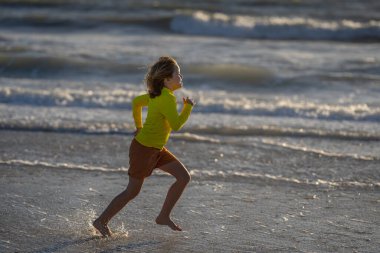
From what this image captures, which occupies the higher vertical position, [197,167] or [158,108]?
[158,108]

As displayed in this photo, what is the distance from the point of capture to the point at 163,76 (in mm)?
5410

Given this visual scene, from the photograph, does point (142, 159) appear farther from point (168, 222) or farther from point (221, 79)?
A: point (221, 79)

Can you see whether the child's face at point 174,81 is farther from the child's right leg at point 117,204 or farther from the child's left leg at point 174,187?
the child's right leg at point 117,204

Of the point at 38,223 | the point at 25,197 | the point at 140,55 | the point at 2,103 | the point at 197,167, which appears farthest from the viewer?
the point at 140,55

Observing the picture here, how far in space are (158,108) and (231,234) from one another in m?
0.99

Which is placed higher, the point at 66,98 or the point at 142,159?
the point at 142,159

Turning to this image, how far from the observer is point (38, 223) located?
230 inches

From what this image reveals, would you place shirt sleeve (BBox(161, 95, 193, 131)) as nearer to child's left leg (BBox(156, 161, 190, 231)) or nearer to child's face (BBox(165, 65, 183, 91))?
child's face (BBox(165, 65, 183, 91))

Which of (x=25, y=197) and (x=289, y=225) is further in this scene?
(x=25, y=197)

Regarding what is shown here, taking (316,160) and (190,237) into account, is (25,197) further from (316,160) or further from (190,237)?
(316,160)

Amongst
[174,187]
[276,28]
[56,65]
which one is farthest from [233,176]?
[276,28]

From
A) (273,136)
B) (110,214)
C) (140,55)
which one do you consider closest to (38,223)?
(110,214)

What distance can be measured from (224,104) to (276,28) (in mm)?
10622

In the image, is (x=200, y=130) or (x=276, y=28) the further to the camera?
(x=276, y=28)
